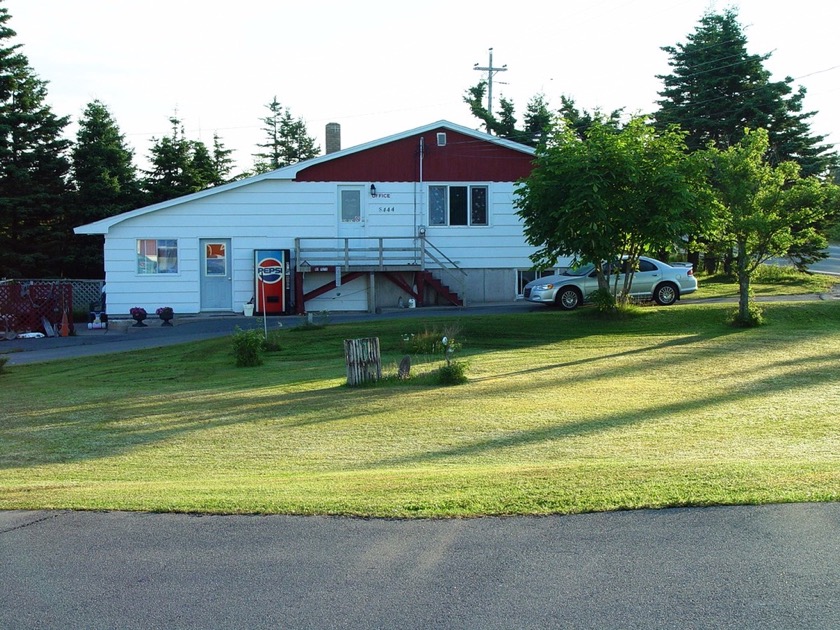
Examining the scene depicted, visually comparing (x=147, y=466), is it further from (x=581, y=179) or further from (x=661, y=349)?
(x=581, y=179)

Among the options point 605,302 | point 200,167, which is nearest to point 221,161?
point 200,167

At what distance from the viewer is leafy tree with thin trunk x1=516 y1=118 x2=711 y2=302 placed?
21609 millimetres

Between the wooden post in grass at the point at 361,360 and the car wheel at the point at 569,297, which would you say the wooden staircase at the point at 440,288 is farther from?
the wooden post in grass at the point at 361,360

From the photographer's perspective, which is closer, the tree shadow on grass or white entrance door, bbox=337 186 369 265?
the tree shadow on grass

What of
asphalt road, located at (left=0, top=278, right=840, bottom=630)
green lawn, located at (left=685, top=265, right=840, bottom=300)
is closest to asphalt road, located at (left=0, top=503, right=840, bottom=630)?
asphalt road, located at (left=0, top=278, right=840, bottom=630)

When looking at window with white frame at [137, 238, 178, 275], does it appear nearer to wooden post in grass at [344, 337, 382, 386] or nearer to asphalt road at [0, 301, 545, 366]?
asphalt road at [0, 301, 545, 366]

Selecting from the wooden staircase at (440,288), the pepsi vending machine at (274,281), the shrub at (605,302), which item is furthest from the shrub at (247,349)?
the wooden staircase at (440,288)

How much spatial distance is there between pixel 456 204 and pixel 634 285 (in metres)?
7.20

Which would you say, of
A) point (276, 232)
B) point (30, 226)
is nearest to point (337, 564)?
point (276, 232)

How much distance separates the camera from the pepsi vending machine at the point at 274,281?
28.9m

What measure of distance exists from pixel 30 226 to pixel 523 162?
75.0ft

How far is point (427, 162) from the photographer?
99.0ft

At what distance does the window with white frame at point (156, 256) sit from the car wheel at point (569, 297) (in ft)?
42.3

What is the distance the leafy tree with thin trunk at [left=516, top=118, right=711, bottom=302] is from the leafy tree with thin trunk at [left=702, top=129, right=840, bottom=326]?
23.7 inches
